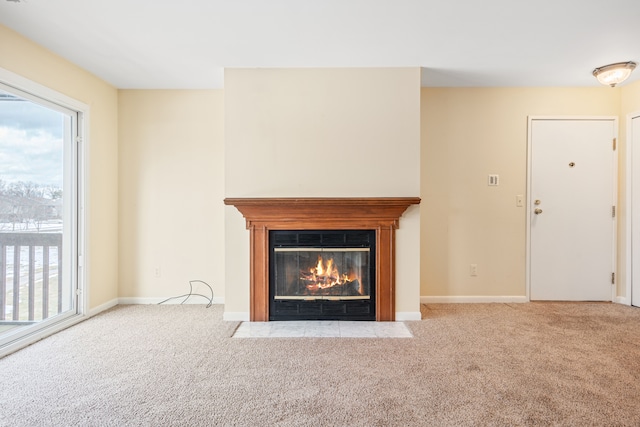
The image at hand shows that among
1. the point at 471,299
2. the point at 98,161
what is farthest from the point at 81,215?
the point at 471,299

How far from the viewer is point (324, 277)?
295cm

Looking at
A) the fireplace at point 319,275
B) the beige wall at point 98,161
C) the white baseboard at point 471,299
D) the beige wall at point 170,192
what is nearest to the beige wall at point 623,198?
the white baseboard at point 471,299

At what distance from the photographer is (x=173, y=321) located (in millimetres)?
2896

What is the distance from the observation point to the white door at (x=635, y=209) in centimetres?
326

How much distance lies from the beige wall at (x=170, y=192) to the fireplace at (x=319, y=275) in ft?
2.88

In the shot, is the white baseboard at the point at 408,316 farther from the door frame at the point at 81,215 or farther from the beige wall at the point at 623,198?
the door frame at the point at 81,215

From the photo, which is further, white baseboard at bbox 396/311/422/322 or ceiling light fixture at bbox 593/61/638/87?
white baseboard at bbox 396/311/422/322

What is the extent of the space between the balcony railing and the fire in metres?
2.14

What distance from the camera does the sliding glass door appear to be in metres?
2.40

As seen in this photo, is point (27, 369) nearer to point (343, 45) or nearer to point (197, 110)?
point (197, 110)

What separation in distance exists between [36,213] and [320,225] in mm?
2312

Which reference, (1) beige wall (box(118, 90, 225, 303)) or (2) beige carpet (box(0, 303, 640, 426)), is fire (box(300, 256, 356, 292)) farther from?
(1) beige wall (box(118, 90, 225, 303))

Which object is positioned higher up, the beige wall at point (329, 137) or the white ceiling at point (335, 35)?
the white ceiling at point (335, 35)

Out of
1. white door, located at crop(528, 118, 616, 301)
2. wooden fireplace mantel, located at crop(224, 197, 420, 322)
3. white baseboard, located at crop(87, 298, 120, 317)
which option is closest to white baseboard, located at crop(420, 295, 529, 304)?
white door, located at crop(528, 118, 616, 301)
